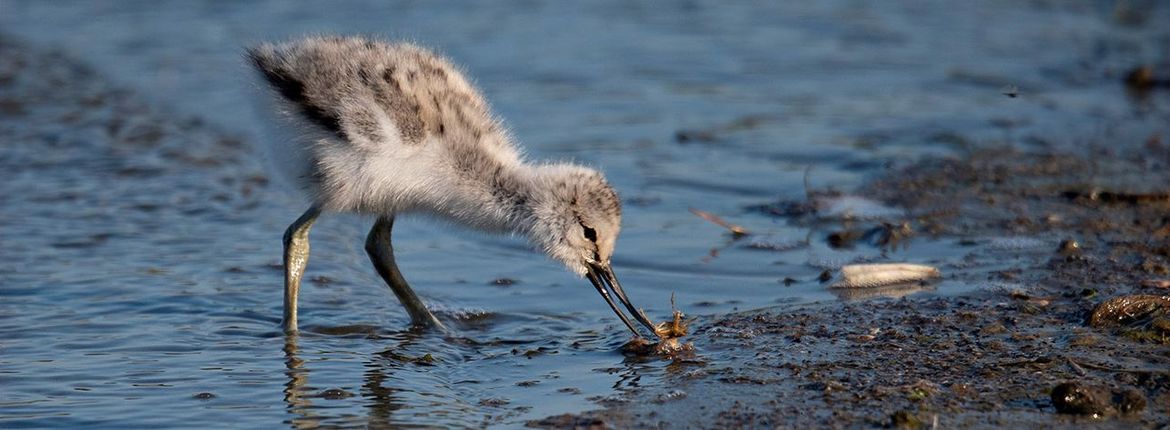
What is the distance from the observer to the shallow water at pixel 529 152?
4.60 meters

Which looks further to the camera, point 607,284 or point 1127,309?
point 607,284

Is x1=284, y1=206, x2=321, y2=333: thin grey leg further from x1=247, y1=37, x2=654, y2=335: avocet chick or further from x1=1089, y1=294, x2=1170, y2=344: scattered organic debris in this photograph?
x1=1089, y1=294, x2=1170, y2=344: scattered organic debris

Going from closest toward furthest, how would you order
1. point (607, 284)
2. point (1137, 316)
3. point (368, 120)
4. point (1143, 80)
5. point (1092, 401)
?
point (1092, 401)
point (1137, 316)
point (368, 120)
point (607, 284)
point (1143, 80)

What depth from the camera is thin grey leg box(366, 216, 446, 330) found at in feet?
17.4

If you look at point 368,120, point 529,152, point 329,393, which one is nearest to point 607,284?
point 368,120

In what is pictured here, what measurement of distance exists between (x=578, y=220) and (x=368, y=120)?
31.3 inches

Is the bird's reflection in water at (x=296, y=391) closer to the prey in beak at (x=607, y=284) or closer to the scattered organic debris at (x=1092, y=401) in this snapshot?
the prey in beak at (x=607, y=284)

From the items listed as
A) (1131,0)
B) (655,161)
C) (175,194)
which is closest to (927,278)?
(655,161)

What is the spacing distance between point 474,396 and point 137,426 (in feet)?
3.22

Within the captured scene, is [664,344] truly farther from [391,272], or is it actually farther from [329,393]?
[391,272]

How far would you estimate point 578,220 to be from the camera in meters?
4.99

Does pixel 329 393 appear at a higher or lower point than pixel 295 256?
lower

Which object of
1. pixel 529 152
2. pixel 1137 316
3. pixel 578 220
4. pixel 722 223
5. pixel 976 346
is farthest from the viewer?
pixel 529 152

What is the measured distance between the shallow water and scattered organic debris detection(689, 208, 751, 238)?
0.05m
